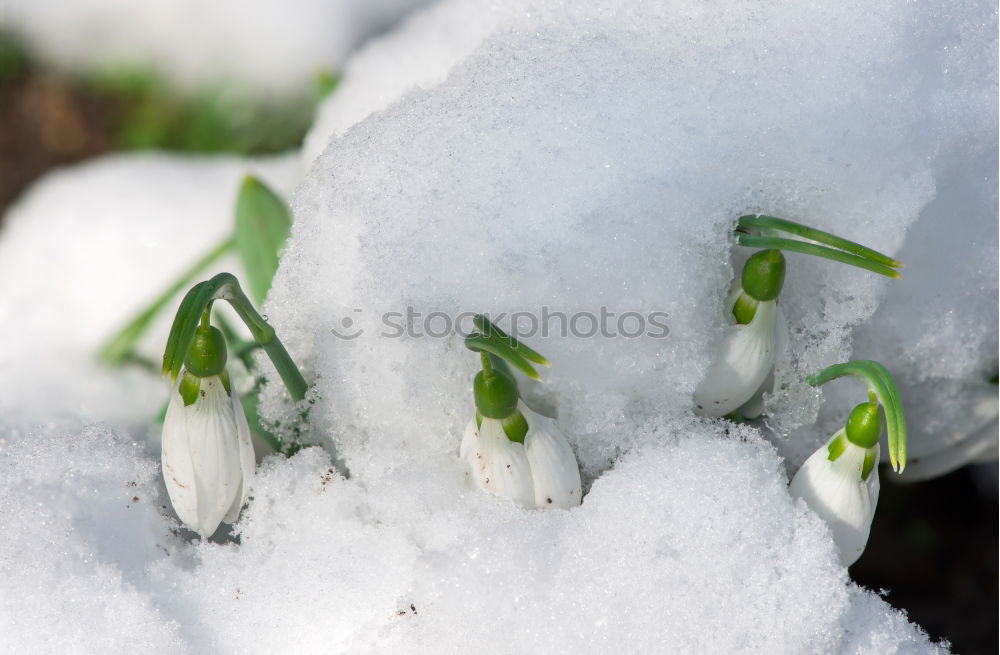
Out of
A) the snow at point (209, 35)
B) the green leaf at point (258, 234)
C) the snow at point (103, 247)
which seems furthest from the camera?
the snow at point (209, 35)

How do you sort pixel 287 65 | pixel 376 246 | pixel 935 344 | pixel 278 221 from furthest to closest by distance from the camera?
pixel 287 65 < pixel 278 221 < pixel 935 344 < pixel 376 246

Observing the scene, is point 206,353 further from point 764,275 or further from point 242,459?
point 764,275

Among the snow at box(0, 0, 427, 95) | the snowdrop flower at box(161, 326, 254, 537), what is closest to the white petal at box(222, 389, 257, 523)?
the snowdrop flower at box(161, 326, 254, 537)

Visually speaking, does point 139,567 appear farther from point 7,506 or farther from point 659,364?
point 659,364

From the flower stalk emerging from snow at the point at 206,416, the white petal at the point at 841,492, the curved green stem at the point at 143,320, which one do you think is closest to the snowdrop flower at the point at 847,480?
the white petal at the point at 841,492

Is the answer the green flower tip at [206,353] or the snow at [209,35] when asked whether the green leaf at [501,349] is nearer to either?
the green flower tip at [206,353]

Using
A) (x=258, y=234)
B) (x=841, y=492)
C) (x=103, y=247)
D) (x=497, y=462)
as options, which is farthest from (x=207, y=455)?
(x=103, y=247)

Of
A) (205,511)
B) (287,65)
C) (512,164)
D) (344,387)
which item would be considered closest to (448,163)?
(512,164)

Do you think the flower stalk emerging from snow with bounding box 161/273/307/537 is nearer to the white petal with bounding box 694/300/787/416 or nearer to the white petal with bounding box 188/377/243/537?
the white petal with bounding box 188/377/243/537
